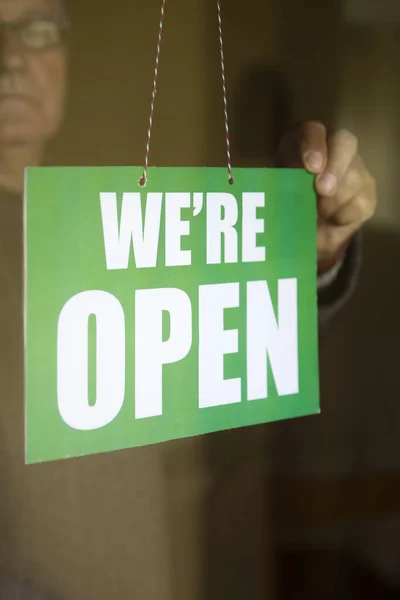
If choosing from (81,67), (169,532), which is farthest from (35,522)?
(81,67)

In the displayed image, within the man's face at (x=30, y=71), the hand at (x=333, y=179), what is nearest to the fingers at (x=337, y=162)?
the hand at (x=333, y=179)

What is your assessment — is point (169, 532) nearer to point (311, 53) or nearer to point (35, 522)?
point (35, 522)

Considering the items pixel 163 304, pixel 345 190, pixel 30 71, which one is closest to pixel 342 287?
pixel 345 190

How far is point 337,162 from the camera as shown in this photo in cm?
68

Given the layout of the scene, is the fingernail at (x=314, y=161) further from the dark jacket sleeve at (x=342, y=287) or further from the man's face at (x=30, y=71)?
the man's face at (x=30, y=71)

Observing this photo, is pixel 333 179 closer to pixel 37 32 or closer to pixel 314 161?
pixel 314 161

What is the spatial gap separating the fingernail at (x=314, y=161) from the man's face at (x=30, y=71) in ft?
0.75

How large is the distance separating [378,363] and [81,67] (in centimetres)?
42

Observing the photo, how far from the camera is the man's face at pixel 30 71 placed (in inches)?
20.4

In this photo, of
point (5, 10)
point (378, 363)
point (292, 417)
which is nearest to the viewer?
→ point (5, 10)

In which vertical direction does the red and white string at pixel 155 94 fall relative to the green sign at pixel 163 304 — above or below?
above

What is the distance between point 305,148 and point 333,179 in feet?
0.13

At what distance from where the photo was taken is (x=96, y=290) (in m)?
0.52

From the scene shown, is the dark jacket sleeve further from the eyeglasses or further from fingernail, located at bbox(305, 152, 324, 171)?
the eyeglasses
